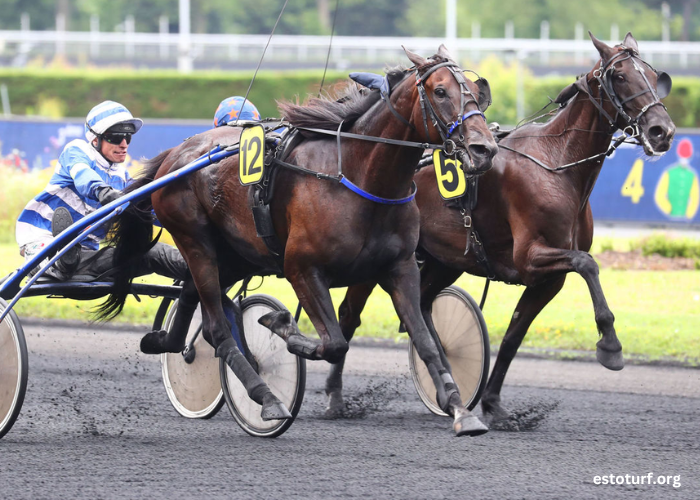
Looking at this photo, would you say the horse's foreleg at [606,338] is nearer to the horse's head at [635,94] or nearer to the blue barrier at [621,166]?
the horse's head at [635,94]

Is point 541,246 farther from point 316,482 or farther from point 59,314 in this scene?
point 59,314

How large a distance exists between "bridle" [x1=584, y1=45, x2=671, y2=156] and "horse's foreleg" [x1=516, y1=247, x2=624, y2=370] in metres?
0.66

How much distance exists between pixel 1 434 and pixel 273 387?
1.34 meters

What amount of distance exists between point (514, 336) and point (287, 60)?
3327cm

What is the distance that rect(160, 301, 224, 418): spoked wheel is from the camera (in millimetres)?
5727

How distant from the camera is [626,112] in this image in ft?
16.8

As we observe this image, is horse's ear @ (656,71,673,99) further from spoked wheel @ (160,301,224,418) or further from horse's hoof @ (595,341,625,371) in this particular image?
spoked wheel @ (160,301,224,418)

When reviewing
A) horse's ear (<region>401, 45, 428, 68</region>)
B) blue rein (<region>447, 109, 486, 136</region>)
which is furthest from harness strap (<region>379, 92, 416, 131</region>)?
blue rein (<region>447, 109, 486, 136</region>)

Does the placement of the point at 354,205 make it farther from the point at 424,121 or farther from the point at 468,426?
the point at 468,426

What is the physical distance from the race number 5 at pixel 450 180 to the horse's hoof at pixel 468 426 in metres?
1.72

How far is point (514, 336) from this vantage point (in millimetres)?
5559

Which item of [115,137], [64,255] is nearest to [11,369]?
[64,255]

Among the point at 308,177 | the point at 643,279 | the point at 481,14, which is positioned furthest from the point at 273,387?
the point at 481,14

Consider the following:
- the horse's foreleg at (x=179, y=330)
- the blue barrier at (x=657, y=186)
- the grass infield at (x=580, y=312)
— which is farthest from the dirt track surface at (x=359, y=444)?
the blue barrier at (x=657, y=186)
